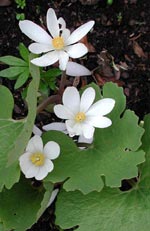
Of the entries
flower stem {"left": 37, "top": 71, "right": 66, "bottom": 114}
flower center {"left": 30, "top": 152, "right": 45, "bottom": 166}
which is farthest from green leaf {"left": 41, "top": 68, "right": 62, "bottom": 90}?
flower center {"left": 30, "top": 152, "right": 45, "bottom": 166}

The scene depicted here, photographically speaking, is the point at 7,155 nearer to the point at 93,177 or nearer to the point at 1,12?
the point at 93,177

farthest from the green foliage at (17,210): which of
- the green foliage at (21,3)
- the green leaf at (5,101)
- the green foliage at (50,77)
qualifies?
the green foliage at (21,3)

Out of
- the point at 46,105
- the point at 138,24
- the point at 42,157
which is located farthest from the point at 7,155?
the point at 138,24

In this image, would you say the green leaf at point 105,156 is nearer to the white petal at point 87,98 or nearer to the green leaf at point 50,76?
the white petal at point 87,98

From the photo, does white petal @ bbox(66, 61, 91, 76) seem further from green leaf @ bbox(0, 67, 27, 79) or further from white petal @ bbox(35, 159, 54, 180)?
white petal @ bbox(35, 159, 54, 180)

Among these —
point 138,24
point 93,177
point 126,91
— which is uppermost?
point 138,24

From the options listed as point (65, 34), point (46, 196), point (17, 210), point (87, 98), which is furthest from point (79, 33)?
point (17, 210)
